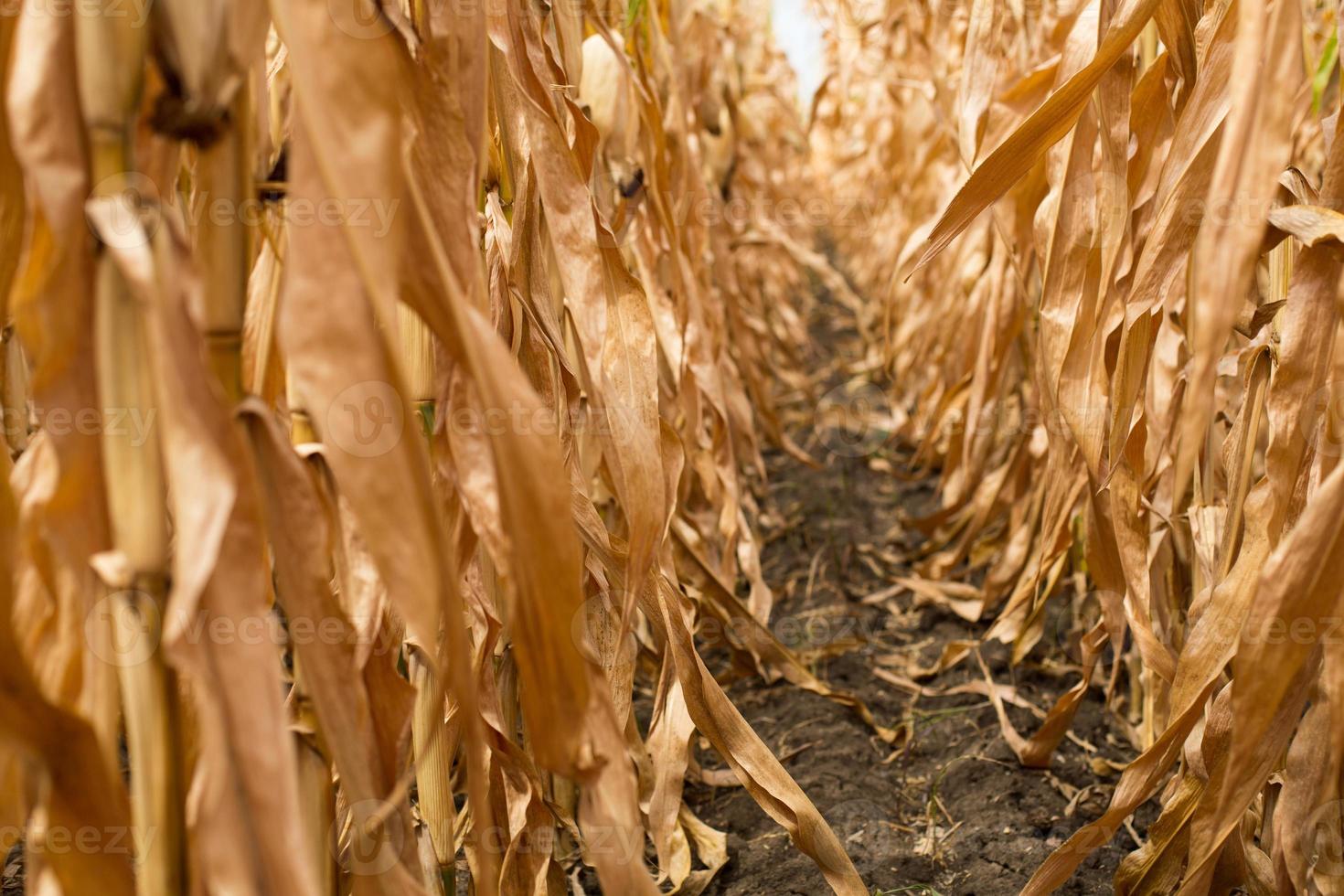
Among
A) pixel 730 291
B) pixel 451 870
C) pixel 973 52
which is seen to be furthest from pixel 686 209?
pixel 451 870

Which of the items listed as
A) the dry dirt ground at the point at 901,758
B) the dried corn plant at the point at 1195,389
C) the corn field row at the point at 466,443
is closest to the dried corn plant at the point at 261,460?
the corn field row at the point at 466,443

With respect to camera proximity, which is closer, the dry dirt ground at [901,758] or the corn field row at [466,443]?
the corn field row at [466,443]

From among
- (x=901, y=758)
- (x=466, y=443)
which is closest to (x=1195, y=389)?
(x=466, y=443)

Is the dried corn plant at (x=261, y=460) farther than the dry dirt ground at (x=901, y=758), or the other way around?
the dry dirt ground at (x=901, y=758)

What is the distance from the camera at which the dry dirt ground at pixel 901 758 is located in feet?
2.75

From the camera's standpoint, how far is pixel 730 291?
1738 mm

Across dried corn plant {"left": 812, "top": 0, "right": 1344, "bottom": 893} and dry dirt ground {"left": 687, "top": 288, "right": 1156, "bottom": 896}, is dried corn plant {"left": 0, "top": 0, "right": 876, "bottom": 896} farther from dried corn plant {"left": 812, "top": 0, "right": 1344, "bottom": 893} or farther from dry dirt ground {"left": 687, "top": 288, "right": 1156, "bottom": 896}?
dry dirt ground {"left": 687, "top": 288, "right": 1156, "bottom": 896}

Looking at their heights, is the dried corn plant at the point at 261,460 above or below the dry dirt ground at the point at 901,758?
above

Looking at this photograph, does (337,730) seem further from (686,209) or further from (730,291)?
(730,291)

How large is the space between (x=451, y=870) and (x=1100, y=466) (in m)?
0.49

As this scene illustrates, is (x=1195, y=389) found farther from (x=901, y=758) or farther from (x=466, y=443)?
(x=901, y=758)

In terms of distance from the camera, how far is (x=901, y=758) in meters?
1.05

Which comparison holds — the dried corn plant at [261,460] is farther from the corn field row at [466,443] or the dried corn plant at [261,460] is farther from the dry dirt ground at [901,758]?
the dry dirt ground at [901,758]

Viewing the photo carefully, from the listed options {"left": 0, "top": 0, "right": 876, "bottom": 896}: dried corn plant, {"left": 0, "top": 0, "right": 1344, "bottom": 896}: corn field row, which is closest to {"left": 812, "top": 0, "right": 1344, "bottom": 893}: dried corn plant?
{"left": 0, "top": 0, "right": 1344, "bottom": 896}: corn field row
